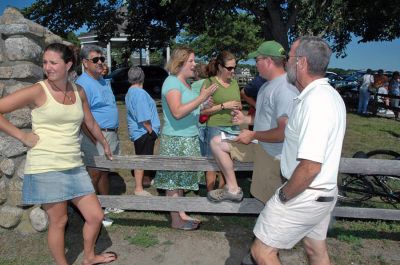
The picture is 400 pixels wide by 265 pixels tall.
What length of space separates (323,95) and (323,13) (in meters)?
13.4

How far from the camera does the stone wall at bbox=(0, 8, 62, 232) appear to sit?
382 cm

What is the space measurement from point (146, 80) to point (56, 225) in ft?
63.6

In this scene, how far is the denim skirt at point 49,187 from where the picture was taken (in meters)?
3.02

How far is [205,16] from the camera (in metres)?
16.3

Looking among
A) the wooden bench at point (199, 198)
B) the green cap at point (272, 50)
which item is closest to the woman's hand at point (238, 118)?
the wooden bench at point (199, 198)

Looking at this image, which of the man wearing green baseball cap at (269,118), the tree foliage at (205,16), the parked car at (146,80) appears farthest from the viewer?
the parked car at (146,80)

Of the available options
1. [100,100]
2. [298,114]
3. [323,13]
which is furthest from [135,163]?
[323,13]

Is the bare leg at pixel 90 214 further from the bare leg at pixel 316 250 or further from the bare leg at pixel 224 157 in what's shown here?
the bare leg at pixel 316 250

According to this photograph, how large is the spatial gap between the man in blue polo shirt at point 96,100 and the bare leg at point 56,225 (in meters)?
0.95

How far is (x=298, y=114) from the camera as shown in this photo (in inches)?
90.5

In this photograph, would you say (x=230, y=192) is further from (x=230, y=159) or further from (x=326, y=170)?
(x=326, y=170)

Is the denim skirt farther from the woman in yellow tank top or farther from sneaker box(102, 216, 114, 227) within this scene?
sneaker box(102, 216, 114, 227)

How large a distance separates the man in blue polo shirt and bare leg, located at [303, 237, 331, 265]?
2.32 meters

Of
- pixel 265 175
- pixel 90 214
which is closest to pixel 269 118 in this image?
pixel 265 175
